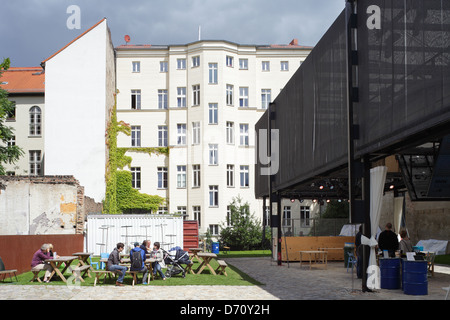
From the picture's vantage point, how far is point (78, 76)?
41.9 meters

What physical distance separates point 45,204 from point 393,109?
24.3m

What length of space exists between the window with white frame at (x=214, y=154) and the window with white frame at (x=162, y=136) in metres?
4.37

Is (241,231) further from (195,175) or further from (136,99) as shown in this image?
(136,99)

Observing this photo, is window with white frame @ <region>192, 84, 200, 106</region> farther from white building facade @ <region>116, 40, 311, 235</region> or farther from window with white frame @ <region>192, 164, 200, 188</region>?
window with white frame @ <region>192, 164, 200, 188</region>

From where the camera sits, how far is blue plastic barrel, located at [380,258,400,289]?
14.8 meters

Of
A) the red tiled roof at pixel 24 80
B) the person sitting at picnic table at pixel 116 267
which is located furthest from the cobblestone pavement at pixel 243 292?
the red tiled roof at pixel 24 80

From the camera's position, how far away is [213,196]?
45.5 m

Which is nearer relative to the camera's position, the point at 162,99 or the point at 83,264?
the point at 83,264

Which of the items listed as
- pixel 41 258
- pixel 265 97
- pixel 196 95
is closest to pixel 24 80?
pixel 196 95

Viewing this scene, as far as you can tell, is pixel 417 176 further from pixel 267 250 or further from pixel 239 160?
pixel 239 160

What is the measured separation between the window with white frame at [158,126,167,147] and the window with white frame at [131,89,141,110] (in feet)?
9.19

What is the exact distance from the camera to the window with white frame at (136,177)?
46.9m

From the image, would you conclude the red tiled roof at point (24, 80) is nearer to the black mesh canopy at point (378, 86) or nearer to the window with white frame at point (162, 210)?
the window with white frame at point (162, 210)

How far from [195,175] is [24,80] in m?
20.2
